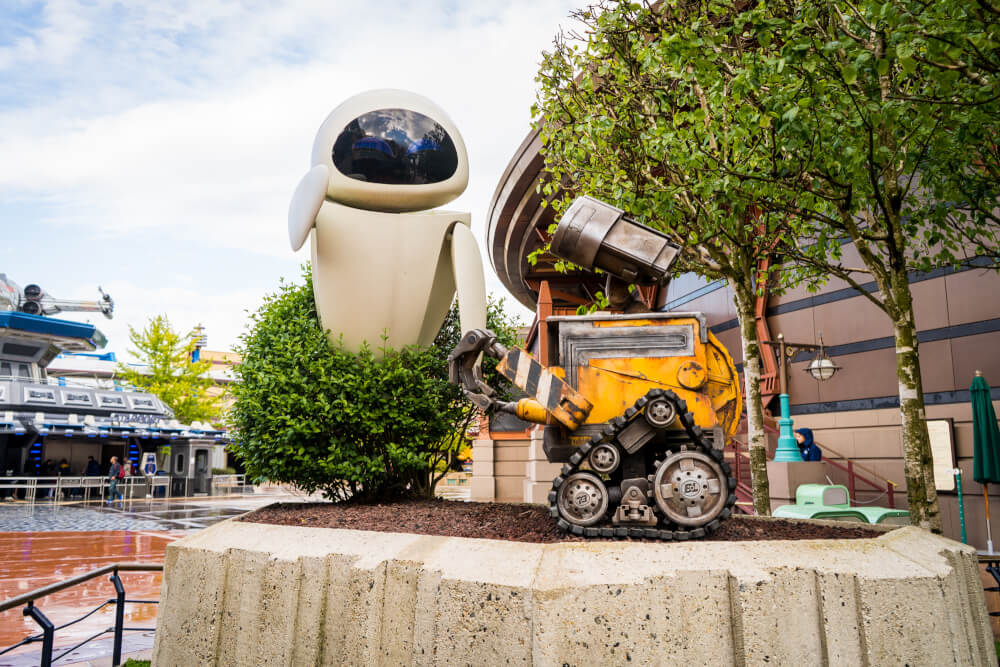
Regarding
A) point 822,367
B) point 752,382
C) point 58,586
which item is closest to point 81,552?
point 58,586

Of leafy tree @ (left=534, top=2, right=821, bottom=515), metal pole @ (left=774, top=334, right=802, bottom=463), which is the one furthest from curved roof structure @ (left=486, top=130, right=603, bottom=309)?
metal pole @ (left=774, top=334, right=802, bottom=463)

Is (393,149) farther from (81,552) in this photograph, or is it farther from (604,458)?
(81,552)

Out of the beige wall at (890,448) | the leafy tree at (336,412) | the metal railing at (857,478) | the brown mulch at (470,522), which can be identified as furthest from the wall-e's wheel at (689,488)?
the metal railing at (857,478)

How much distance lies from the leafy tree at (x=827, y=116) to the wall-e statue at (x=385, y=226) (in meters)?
1.83

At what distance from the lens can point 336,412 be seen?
6.12 metres

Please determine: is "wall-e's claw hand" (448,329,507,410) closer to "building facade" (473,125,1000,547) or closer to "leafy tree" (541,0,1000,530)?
"leafy tree" (541,0,1000,530)

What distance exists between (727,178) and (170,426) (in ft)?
86.2

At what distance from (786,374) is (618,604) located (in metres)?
10.6

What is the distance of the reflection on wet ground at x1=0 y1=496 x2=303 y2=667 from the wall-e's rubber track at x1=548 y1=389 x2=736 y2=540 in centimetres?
478

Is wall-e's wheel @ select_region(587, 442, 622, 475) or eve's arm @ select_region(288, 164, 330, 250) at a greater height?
eve's arm @ select_region(288, 164, 330, 250)

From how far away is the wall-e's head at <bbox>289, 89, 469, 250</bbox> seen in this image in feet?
22.5

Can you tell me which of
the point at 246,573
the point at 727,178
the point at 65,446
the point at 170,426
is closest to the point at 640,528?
the point at 246,573

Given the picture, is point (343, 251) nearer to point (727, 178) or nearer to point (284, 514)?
point (284, 514)

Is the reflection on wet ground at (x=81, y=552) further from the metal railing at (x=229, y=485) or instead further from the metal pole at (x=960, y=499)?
the metal pole at (x=960, y=499)
